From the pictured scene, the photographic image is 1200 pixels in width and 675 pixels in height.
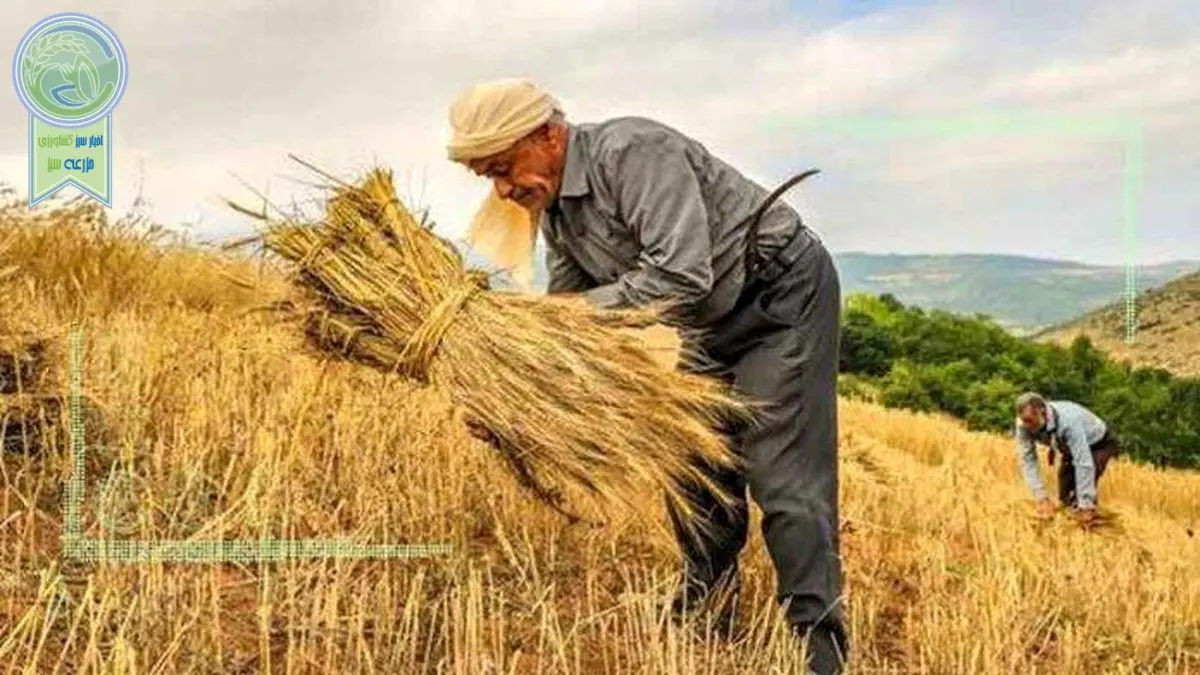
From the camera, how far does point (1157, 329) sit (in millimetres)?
46750

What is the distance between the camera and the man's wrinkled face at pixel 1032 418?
10.6 meters

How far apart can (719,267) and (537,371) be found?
0.58 meters

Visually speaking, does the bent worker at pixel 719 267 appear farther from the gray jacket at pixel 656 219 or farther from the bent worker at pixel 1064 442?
the bent worker at pixel 1064 442

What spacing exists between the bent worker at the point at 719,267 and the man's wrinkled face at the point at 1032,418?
6931 mm

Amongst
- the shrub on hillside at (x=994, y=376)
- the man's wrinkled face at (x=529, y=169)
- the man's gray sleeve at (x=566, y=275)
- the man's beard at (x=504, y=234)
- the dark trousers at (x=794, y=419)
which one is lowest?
the shrub on hillside at (x=994, y=376)

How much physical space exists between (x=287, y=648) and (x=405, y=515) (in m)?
1.11

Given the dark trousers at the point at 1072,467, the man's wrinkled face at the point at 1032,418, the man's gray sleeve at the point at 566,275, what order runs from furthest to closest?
the dark trousers at the point at 1072,467, the man's wrinkled face at the point at 1032,418, the man's gray sleeve at the point at 566,275

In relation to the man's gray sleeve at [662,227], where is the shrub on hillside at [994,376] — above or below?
below

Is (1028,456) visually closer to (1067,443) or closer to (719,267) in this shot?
(1067,443)

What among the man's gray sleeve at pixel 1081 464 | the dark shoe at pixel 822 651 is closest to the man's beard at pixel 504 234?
the dark shoe at pixel 822 651

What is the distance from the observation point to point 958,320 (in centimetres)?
3475

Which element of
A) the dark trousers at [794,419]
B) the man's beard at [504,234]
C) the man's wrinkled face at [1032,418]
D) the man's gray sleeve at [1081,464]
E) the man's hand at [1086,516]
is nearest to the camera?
the dark trousers at [794,419]

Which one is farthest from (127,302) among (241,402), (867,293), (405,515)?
(867,293)

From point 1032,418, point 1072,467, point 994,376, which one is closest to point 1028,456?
point 1032,418
